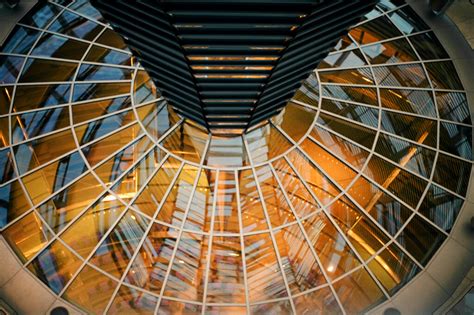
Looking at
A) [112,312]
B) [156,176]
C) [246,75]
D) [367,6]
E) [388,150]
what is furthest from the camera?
[388,150]

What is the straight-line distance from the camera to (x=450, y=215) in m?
19.7

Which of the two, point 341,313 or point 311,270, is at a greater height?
point 311,270

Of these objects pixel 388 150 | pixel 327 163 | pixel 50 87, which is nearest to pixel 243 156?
pixel 327 163

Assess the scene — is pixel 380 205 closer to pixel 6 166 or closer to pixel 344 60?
pixel 344 60

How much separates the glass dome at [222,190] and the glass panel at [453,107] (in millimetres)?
59

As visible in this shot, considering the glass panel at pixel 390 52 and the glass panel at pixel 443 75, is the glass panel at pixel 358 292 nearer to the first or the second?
the glass panel at pixel 443 75

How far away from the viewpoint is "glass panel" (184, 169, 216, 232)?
59.8ft

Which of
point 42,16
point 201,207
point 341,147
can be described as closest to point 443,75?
point 341,147

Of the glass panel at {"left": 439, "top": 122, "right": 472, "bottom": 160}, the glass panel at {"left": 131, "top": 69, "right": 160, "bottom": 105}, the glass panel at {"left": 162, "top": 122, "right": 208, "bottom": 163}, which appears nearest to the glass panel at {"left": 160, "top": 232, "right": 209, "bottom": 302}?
the glass panel at {"left": 162, "top": 122, "right": 208, "bottom": 163}

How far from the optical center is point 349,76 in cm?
2144

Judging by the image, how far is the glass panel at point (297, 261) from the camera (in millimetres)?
18000

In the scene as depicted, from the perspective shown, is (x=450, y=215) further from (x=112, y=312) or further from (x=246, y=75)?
(x=112, y=312)

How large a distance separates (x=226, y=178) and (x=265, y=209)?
1797 millimetres

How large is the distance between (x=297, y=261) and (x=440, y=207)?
240 inches
